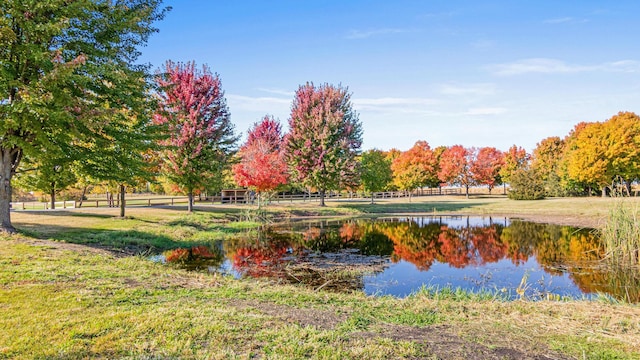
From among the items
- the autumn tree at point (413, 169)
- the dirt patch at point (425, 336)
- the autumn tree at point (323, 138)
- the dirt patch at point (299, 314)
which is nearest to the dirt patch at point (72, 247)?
the dirt patch at point (299, 314)

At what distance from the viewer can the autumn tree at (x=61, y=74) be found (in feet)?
42.4

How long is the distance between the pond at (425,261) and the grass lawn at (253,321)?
2.38 metres

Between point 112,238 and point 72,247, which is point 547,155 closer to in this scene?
point 112,238

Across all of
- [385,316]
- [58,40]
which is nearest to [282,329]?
[385,316]

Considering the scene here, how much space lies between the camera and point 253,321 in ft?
22.3

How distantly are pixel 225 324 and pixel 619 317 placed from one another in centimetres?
736

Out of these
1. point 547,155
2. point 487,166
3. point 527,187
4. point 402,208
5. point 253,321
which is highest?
point 547,155

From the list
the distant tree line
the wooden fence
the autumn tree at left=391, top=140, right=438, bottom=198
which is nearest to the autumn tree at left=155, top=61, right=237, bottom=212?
the distant tree line

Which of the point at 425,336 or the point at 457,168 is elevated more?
the point at 457,168

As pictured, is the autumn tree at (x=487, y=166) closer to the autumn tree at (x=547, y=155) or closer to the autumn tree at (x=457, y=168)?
the autumn tree at (x=457, y=168)

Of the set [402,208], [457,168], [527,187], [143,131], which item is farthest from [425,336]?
[457,168]

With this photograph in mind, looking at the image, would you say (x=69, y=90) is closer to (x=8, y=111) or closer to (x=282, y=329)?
(x=8, y=111)

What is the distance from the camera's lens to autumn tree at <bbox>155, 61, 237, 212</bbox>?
1165 inches

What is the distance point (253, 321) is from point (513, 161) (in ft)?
278
